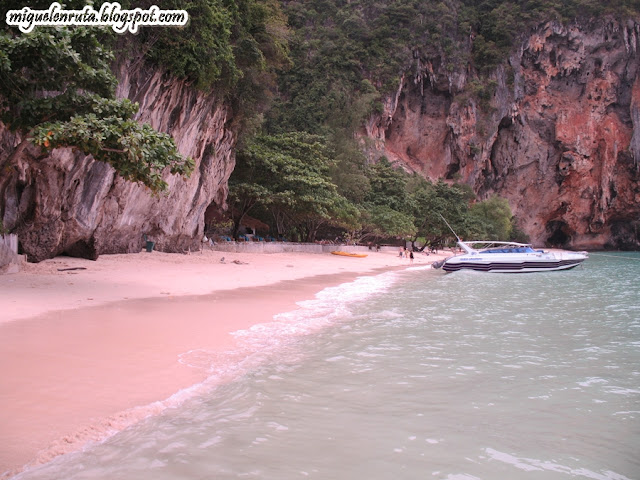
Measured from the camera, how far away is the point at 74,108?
8367 millimetres

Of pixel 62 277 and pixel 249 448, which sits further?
pixel 62 277

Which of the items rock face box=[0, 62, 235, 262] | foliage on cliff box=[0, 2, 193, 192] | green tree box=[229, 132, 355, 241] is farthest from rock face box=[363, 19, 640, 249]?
foliage on cliff box=[0, 2, 193, 192]

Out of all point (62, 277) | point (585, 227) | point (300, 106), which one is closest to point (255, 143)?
point (300, 106)

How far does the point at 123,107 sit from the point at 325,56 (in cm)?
4369

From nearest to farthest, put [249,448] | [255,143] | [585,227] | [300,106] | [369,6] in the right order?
[249,448] → [255,143] → [300,106] → [369,6] → [585,227]

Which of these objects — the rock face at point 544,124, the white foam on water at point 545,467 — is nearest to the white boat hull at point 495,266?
the white foam on water at point 545,467

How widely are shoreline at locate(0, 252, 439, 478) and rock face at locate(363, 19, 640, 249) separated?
48.6m

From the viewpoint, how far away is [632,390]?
4.55 metres

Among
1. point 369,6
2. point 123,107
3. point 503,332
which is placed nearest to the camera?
point 503,332

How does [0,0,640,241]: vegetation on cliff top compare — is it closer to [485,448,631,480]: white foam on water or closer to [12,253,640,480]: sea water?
[12,253,640,480]: sea water

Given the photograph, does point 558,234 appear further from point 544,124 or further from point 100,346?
point 100,346

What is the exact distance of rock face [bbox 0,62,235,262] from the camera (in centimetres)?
1109

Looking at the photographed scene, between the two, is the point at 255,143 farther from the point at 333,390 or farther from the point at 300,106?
the point at 333,390

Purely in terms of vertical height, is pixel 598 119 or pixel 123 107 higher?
pixel 598 119
